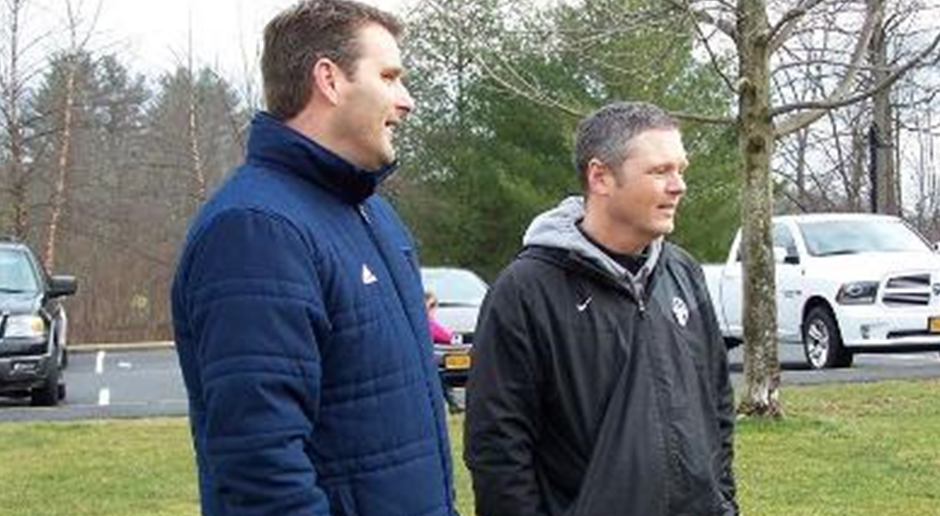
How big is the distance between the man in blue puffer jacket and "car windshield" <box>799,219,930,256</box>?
15.2m

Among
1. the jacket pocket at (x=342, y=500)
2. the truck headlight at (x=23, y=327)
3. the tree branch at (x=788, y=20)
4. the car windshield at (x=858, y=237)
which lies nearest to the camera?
the jacket pocket at (x=342, y=500)

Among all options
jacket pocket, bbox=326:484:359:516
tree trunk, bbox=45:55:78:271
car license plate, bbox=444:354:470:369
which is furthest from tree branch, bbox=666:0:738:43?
tree trunk, bbox=45:55:78:271

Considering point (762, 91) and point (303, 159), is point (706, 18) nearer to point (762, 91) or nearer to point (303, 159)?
point (762, 91)

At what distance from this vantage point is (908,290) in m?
17.1

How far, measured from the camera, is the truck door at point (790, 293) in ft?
58.1

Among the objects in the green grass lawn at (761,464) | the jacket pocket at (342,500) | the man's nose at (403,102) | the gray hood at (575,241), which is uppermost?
the man's nose at (403,102)

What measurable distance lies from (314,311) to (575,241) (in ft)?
3.84

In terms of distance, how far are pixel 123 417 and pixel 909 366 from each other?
28.6ft

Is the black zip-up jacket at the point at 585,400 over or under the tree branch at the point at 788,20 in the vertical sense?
under

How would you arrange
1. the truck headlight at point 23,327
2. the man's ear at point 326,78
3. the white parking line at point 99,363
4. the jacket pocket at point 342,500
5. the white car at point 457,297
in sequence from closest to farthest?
the jacket pocket at point 342,500 → the man's ear at point 326,78 → the truck headlight at point 23,327 → the white car at point 457,297 → the white parking line at point 99,363

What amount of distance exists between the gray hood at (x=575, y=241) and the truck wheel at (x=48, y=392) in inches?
480

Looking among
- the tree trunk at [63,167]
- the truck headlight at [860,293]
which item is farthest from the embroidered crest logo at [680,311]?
the tree trunk at [63,167]

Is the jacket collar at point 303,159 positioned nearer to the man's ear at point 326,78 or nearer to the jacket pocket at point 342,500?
the man's ear at point 326,78

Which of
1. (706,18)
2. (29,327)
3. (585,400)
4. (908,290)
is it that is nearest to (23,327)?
(29,327)
